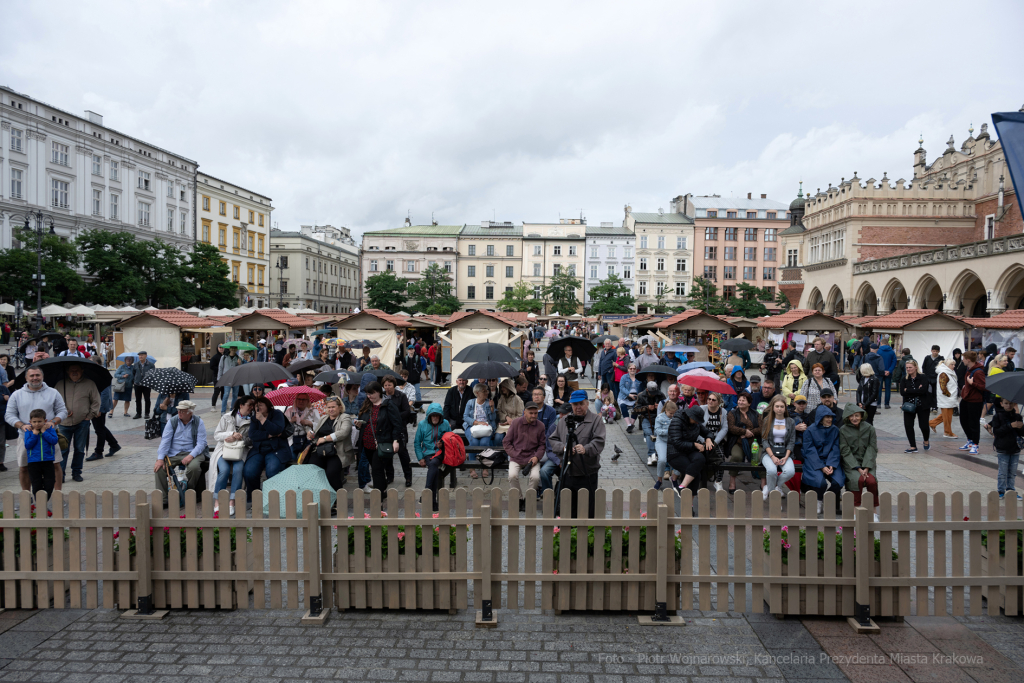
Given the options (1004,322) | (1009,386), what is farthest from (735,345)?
(1009,386)

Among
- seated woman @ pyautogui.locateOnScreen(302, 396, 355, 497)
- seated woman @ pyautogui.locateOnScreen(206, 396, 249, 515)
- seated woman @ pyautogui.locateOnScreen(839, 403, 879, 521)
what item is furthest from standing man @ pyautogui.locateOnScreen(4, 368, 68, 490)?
seated woman @ pyautogui.locateOnScreen(839, 403, 879, 521)

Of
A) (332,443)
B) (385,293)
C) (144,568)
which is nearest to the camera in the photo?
(144,568)

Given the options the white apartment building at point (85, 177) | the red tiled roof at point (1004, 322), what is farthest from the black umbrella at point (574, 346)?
the white apartment building at point (85, 177)

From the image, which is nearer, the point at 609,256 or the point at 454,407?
the point at 454,407

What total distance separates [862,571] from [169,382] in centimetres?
995

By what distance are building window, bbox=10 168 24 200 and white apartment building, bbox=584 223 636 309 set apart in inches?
2361

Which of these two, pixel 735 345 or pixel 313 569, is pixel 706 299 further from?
pixel 313 569

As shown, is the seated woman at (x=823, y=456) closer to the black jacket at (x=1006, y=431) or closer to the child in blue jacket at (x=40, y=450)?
the black jacket at (x=1006, y=431)

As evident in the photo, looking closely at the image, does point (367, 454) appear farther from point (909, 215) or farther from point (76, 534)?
point (909, 215)

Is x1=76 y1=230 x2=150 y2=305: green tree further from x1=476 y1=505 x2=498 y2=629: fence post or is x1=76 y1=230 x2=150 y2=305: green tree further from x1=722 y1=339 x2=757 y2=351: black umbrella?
x1=476 y1=505 x2=498 y2=629: fence post

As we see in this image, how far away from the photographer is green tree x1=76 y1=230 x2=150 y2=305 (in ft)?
134

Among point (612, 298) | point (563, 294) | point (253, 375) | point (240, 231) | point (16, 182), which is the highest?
point (240, 231)

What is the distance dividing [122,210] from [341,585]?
5714 centimetres

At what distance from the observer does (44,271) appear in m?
35.4
